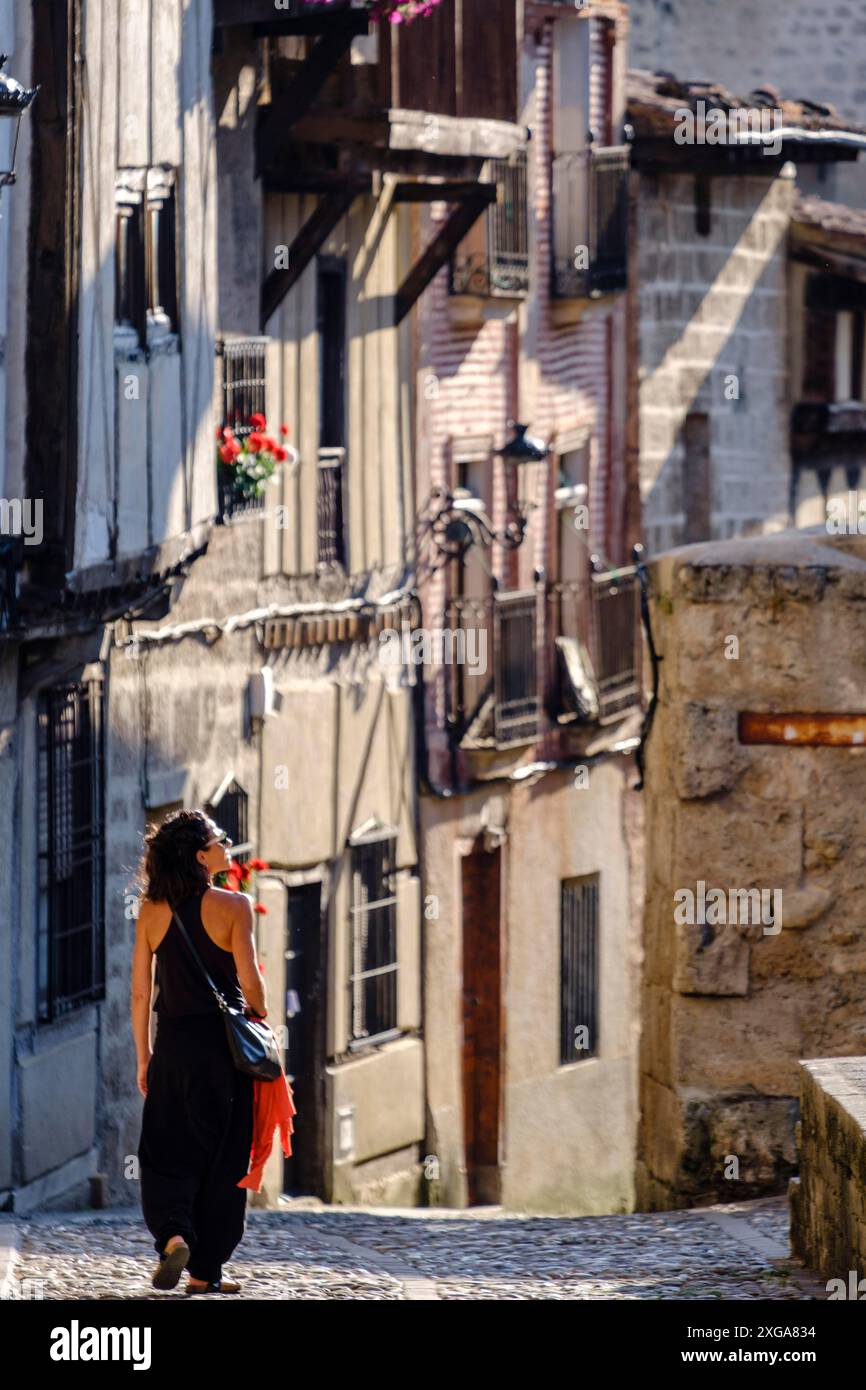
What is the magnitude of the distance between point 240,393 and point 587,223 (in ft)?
20.0

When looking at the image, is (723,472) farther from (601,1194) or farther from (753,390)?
(601,1194)

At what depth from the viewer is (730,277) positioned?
81.8ft

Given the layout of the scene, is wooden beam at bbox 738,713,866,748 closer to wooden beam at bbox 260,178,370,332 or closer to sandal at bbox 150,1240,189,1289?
sandal at bbox 150,1240,189,1289

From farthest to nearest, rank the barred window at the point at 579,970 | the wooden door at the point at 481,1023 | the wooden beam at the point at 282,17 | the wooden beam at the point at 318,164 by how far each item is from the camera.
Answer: the barred window at the point at 579,970 < the wooden door at the point at 481,1023 < the wooden beam at the point at 318,164 < the wooden beam at the point at 282,17

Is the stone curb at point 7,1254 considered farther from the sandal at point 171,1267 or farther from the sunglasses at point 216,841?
the sunglasses at point 216,841

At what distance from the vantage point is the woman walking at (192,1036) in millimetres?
8906

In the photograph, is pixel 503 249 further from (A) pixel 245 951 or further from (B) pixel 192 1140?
(B) pixel 192 1140

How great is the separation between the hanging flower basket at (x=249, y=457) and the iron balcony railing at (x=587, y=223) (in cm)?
592

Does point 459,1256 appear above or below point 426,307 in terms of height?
below

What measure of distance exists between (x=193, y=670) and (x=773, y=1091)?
5546 millimetres

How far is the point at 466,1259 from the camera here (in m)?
10.6

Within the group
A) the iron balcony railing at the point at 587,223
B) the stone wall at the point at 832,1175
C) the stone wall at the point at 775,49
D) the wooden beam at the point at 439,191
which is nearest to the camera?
the stone wall at the point at 832,1175

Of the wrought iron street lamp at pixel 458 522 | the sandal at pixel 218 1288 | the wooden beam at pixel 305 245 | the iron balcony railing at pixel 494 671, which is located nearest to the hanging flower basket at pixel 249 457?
the wooden beam at pixel 305 245
